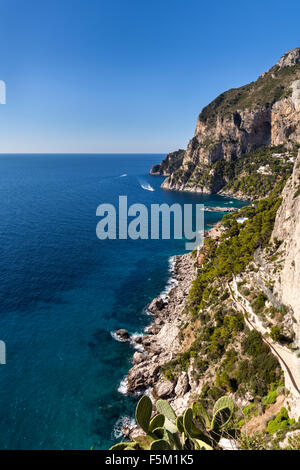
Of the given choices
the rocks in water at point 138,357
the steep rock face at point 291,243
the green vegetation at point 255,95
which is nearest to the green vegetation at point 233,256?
the steep rock face at point 291,243

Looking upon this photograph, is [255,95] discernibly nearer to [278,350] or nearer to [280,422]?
[278,350]

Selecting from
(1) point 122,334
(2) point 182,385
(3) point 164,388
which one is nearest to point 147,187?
(1) point 122,334

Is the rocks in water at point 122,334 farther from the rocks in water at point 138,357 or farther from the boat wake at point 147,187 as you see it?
the boat wake at point 147,187

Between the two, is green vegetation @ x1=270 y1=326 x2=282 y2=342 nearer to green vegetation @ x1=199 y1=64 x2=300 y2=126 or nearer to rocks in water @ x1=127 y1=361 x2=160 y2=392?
rocks in water @ x1=127 y1=361 x2=160 y2=392

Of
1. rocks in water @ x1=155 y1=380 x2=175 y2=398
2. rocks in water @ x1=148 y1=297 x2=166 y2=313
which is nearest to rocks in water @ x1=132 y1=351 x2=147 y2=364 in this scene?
rocks in water @ x1=155 y1=380 x2=175 y2=398
